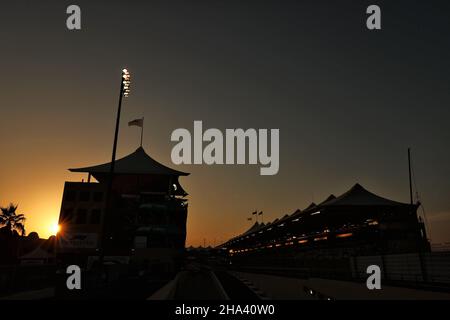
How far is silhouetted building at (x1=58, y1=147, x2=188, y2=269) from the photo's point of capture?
158ft

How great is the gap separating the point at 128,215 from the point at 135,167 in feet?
28.0

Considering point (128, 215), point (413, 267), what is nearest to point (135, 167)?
point (128, 215)

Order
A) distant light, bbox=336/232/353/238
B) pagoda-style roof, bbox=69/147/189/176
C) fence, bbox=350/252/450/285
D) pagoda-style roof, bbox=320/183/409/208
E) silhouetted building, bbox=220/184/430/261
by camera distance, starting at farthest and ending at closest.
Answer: distant light, bbox=336/232/353/238
pagoda-style roof, bbox=69/147/189/176
pagoda-style roof, bbox=320/183/409/208
silhouetted building, bbox=220/184/430/261
fence, bbox=350/252/450/285

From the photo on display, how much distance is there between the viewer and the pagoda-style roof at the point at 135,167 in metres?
57.9

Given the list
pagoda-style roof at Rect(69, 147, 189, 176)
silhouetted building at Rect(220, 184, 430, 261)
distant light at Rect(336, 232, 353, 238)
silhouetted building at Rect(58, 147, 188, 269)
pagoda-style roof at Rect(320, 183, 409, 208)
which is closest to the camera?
silhouetted building at Rect(220, 184, 430, 261)

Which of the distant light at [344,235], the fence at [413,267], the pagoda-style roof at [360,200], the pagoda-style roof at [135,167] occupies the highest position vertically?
the pagoda-style roof at [135,167]

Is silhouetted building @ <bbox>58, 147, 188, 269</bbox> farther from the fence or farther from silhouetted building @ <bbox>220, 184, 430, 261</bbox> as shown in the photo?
the fence

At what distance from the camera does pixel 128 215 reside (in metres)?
56.0

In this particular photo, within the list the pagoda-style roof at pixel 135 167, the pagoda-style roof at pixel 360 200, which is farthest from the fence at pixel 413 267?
the pagoda-style roof at pixel 135 167

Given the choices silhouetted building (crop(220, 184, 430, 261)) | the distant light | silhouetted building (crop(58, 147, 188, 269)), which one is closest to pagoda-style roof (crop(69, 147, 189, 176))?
silhouetted building (crop(58, 147, 188, 269))

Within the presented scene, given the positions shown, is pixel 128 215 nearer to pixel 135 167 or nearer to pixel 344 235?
pixel 135 167

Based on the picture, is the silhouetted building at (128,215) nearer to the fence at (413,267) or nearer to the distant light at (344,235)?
the distant light at (344,235)

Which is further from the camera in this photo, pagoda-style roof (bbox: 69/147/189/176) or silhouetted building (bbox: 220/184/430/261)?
pagoda-style roof (bbox: 69/147/189/176)
